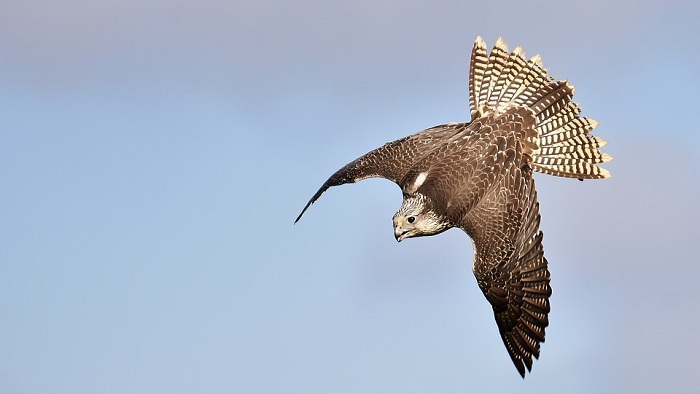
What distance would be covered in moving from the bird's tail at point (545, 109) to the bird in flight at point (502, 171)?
2 centimetres

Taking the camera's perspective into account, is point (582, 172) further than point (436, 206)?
Yes

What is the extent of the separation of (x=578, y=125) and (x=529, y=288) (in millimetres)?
3001

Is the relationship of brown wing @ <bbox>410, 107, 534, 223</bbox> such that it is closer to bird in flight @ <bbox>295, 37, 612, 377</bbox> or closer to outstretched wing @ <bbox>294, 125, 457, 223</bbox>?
bird in flight @ <bbox>295, 37, 612, 377</bbox>

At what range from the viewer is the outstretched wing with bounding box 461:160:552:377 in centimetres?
2452

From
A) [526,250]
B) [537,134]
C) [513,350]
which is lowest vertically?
[513,350]

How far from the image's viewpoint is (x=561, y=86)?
25.9 metres

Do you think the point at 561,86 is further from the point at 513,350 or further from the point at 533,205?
the point at 513,350

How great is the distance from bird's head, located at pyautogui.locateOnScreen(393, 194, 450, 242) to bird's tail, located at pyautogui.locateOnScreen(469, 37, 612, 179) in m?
2.05

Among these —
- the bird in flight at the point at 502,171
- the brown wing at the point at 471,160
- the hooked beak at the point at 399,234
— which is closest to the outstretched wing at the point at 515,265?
the bird in flight at the point at 502,171

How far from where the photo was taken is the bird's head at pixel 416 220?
2453cm

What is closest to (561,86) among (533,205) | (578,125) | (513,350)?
(578,125)

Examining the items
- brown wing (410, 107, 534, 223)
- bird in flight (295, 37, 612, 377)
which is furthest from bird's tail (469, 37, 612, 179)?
brown wing (410, 107, 534, 223)

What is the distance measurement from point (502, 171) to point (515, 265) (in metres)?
1.47

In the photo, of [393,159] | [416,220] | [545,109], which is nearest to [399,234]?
[416,220]
